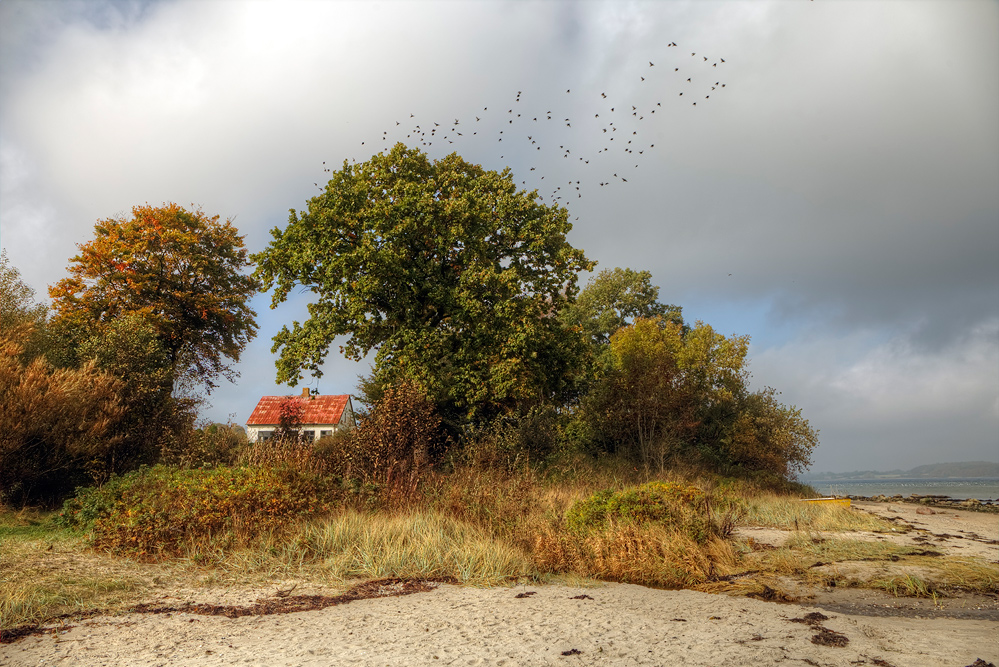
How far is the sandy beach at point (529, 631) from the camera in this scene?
15.5 ft

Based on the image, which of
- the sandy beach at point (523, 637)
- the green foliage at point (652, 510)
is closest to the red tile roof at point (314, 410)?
the green foliage at point (652, 510)

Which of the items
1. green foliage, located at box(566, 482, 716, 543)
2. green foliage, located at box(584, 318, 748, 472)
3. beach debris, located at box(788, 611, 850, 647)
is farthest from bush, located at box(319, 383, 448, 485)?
green foliage, located at box(584, 318, 748, 472)

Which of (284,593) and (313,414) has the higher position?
(313,414)

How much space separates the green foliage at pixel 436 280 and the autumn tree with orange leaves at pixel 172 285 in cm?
1010

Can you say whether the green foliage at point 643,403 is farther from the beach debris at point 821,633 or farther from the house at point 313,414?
the house at point 313,414

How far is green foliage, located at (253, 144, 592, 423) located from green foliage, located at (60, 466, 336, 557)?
821 centimetres

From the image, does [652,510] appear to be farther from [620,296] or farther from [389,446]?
[620,296]

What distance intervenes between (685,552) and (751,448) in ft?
78.6

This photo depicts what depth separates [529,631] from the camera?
5.38 meters

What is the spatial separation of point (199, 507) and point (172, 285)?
77.1 ft

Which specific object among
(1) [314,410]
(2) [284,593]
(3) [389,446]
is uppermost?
(1) [314,410]

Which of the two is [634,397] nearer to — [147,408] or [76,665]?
[147,408]

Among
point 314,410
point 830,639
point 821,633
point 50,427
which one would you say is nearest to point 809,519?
point 821,633

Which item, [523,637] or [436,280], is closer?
[523,637]
